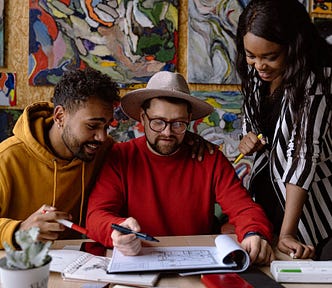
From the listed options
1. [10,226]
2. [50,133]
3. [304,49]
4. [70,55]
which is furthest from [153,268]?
[70,55]

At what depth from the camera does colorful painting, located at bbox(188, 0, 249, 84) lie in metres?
2.45

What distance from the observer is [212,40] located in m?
2.47

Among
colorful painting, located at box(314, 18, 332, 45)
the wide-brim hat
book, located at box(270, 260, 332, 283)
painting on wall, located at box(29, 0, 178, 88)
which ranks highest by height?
colorful painting, located at box(314, 18, 332, 45)

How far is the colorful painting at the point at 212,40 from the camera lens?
245 cm

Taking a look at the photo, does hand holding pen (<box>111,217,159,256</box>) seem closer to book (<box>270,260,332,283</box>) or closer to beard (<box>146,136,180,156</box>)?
book (<box>270,260,332,283</box>)

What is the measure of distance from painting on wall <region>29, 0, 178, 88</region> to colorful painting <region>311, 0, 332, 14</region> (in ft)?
2.80

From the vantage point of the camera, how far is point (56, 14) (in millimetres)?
2303

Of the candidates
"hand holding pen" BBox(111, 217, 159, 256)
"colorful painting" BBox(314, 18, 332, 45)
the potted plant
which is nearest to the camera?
the potted plant

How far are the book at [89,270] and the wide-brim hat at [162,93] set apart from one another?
625 mm

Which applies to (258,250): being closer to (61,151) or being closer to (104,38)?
(61,151)

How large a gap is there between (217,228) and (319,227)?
0.37m

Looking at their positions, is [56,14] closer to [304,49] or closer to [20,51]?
[20,51]

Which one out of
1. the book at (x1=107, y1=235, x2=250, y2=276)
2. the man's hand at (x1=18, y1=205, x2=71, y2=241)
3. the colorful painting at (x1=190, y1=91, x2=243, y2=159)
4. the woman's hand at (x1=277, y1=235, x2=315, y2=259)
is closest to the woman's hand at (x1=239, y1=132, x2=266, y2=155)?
the woman's hand at (x1=277, y1=235, x2=315, y2=259)

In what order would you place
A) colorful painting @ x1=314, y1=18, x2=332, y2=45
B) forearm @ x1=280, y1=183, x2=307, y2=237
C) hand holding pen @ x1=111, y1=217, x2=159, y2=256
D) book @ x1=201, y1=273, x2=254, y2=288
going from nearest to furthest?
book @ x1=201, y1=273, x2=254, y2=288 < hand holding pen @ x1=111, y1=217, x2=159, y2=256 < forearm @ x1=280, y1=183, x2=307, y2=237 < colorful painting @ x1=314, y1=18, x2=332, y2=45
